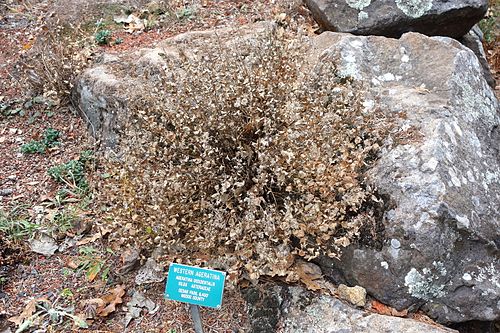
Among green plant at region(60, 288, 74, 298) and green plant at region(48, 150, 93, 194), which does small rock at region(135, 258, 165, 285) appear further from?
green plant at region(48, 150, 93, 194)

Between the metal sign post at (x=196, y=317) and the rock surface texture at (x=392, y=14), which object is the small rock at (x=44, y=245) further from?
the rock surface texture at (x=392, y=14)

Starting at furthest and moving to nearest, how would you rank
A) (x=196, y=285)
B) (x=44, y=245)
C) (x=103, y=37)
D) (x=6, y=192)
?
(x=103, y=37)
(x=6, y=192)
(x=44, y=245)
(x=196, y=285)

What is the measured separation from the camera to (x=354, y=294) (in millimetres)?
3344

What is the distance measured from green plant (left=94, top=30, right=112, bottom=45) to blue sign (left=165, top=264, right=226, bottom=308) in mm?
3657

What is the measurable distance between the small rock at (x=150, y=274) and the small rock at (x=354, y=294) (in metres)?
1.20

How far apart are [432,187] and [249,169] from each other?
117cm

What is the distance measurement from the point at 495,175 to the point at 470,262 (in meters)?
0.77

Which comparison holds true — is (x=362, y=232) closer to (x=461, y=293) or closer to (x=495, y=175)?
(x=461, y=293)

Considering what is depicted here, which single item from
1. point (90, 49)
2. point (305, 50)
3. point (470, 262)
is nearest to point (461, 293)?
point (470, 262)

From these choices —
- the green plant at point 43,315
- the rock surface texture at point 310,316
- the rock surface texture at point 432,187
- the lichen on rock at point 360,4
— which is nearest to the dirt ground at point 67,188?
the green plant at point 43,315

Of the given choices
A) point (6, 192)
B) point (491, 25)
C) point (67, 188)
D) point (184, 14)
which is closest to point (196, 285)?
point (67, 188)

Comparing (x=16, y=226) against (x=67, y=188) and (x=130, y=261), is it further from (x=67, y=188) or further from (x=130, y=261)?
(x=130, y=261)

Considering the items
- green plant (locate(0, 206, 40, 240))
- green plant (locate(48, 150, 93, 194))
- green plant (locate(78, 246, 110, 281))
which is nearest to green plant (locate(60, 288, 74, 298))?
green plant (locate(78, 246, 110, 281))

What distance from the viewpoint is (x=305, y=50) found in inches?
175
